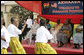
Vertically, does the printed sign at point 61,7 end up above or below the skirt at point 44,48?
above

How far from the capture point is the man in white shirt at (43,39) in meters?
6.68

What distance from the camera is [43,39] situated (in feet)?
22.0

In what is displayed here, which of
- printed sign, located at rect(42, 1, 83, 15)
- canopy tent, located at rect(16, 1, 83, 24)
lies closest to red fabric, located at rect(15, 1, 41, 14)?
canopy tent, located at rect(16, 1, 83, 24)

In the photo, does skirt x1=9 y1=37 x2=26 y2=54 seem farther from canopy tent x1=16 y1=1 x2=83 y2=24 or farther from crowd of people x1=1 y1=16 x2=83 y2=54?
canopy tent x1=16 y1=1 x2=83 y2=24

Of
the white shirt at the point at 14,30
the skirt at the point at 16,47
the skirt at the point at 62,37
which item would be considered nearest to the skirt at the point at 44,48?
the skirt at the point at 16,47

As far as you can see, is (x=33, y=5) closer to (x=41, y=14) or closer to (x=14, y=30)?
(x=41, y=14)

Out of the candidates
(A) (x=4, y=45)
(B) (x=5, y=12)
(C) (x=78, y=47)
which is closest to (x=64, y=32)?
(C) (x=78, y=47)

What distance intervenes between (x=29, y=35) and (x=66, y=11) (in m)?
2.62

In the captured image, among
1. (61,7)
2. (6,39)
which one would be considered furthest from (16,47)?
(61,7)

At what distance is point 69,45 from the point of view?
9969 mm

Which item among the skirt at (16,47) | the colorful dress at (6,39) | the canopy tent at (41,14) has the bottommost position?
the skirt at (16,47)

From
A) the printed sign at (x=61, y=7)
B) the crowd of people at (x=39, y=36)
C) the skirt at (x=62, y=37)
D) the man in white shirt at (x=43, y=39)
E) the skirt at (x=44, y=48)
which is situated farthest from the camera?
the skirt at (x=62, y=37)

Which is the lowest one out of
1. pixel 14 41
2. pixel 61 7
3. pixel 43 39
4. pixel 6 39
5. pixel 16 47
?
pixel 16 47

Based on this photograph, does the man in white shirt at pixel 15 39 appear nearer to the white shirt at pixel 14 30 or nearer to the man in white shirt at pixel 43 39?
the white shirt at pixel 14 30
